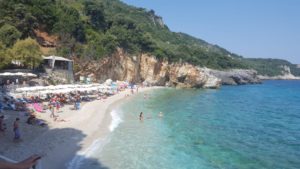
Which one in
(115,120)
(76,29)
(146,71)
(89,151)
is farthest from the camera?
(146,71)

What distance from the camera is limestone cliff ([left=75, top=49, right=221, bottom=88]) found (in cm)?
5595

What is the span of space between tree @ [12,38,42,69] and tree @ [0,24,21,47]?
4.27 metres

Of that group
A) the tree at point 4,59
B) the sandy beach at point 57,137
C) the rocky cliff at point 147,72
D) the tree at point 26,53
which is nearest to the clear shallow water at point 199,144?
the sandy beach at point 57,137

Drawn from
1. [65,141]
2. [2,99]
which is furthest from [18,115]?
[65,141]

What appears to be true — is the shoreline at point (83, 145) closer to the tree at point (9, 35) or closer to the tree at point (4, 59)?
the tree at point (4, 59)

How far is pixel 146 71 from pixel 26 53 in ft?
118

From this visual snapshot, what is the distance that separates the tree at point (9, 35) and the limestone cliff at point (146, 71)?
11.8 metres

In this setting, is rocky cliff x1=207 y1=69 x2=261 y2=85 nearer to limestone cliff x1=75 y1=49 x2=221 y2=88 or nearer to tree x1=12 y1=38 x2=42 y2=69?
limestone cliff x1=75 y1=49 x2=221 y2=88

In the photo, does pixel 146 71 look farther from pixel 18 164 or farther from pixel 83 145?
pixel 18 164

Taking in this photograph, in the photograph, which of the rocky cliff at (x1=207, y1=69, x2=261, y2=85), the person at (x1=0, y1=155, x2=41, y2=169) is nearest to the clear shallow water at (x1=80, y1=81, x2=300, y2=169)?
the person at (x1=0, y1=155, x2=41, y2=169)

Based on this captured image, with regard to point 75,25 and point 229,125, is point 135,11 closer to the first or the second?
point 75,25

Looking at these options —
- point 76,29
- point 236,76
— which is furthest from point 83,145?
point 236,76

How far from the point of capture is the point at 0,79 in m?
34.8

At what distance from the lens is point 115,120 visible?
2558 centimetres
